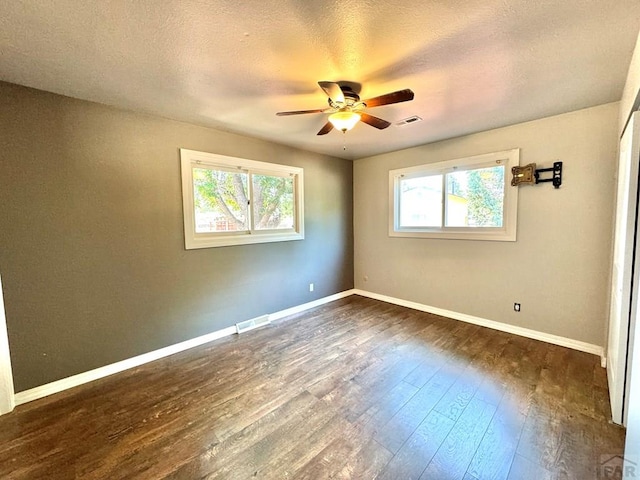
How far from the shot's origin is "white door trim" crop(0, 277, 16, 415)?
1998 millimetres

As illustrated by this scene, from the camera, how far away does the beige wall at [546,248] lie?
2643 mm

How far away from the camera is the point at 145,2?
132 centimetres

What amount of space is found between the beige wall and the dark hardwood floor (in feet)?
1.63

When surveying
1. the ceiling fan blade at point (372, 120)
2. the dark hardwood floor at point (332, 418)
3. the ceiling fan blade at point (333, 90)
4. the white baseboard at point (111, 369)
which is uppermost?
the ceiling fan blade at point (333, 90)

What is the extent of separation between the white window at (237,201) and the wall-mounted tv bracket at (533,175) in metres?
2.75

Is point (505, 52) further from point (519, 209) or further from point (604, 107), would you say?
point (519, 209)

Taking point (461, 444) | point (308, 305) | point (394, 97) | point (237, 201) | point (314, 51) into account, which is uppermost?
point (314, 51)

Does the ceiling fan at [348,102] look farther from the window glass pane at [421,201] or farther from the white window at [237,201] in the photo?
the window glass pane at [421,201]

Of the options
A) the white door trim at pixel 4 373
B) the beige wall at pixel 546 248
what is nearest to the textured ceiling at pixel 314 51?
the beige wall at pixel 546 248

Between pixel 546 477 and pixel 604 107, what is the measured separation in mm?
3177

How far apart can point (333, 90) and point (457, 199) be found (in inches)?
105

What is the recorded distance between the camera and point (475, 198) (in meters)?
3.53

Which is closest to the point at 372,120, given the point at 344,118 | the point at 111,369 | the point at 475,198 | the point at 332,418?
the point at 344,118

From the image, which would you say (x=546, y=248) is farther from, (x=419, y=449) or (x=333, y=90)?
(x=333, y=90)
